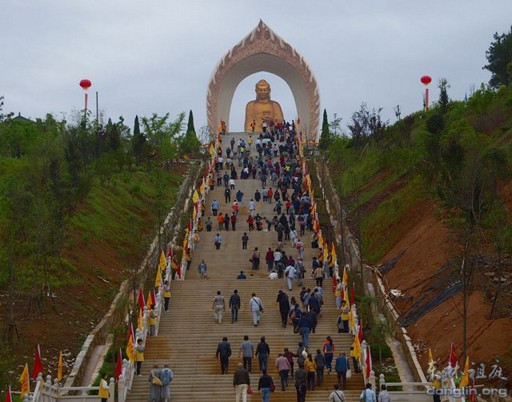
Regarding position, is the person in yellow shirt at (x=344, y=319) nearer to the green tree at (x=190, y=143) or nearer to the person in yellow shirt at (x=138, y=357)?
the person in yellow shirt at (x=138, y=357)

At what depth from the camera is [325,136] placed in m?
56.3

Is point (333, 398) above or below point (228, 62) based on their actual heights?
below

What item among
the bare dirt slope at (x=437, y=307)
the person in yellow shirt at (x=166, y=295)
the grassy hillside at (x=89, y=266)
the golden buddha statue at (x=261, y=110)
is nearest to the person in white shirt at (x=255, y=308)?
the person in yellow shirt at (x=166, y=295)

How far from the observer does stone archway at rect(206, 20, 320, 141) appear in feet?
194

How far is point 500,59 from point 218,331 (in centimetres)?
2956

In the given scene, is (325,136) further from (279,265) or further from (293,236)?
(279,265)

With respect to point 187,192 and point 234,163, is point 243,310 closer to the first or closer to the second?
point 187,192

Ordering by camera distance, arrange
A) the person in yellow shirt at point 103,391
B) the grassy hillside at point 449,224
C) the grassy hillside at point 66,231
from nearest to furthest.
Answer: the person in yellow shirt at point 103,391
the grassy hillside at point 449,224
the grassy hillside at point 66,231

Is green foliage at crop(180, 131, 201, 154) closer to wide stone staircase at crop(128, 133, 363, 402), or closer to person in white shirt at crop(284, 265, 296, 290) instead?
wide stone staircase at crop(128, 133, 363, 402)

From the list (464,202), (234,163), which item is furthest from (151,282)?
(234,163)

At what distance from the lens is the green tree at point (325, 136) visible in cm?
5331

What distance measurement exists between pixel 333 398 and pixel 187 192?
81.3 ft

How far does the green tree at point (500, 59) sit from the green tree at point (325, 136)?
8212mm

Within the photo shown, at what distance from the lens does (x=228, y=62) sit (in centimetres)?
5966
